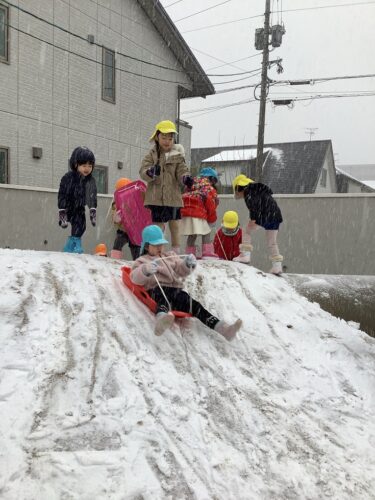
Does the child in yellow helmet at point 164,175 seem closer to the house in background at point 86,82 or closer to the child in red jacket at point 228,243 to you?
the child in red jacket at point 228,243

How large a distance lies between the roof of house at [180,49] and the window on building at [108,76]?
7.88ft

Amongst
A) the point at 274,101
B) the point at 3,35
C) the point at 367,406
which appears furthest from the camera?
the point at 274,101

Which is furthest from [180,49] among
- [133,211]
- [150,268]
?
[150,268]

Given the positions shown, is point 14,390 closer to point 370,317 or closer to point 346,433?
point 346,433

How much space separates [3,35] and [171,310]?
9395mm

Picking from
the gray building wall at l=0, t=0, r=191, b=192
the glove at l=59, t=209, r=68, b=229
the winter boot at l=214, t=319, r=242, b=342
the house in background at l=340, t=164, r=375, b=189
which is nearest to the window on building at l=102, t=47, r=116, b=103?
the gray building wall at l=0, t=0, r=191, b=192

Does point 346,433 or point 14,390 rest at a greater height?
point 14,390

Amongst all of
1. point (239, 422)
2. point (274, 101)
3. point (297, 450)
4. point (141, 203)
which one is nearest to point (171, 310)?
point (239, 422)

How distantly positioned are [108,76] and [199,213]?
915 centimetres

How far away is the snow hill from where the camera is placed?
2.58 metres

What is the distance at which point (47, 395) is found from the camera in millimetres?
2955

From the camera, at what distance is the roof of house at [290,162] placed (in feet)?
115

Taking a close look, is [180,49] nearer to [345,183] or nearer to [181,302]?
[181,302]

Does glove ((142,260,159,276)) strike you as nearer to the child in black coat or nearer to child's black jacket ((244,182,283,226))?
the child in black coat
